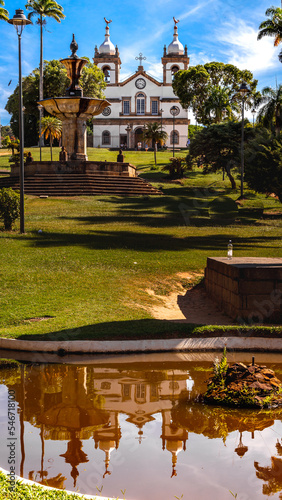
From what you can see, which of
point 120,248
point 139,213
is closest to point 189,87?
point 139,213

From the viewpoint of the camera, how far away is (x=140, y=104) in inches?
3728

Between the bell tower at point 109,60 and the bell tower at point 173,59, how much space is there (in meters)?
8.15

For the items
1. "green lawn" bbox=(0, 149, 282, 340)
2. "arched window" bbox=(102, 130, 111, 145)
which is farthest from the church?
"green lawn" bbox=(0, 149, 282, 340)

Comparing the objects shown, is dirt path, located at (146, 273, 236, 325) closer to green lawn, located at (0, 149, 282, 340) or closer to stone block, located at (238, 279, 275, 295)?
green lawn, located at (0, 149, 282, 340)

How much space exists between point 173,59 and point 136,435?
9442cm

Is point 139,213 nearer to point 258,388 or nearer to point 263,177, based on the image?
point 263,177

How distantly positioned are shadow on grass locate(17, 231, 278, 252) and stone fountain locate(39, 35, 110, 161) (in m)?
18.2

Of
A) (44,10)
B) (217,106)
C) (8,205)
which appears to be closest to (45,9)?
(44,10)

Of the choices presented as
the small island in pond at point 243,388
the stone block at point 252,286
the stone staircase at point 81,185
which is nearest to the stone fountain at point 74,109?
the stone staircase at point 81,185

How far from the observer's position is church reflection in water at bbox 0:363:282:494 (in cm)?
558

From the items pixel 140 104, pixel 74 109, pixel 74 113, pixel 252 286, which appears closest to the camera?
pixel 252 286

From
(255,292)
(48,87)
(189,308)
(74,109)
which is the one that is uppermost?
(48,87)

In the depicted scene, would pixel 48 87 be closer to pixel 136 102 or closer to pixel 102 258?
pixel 136 102

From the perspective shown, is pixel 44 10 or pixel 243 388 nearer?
pixel 243 388
